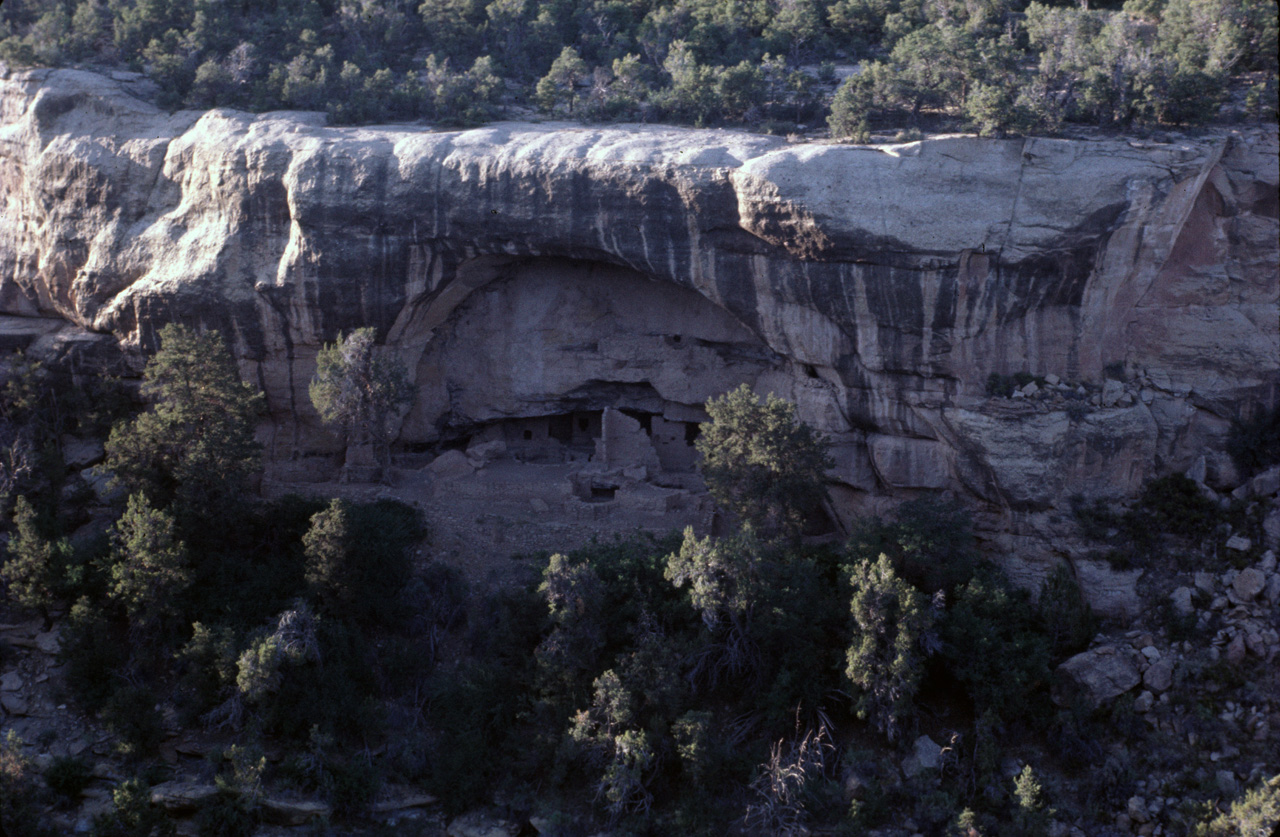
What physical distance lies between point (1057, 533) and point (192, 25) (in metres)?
23.3

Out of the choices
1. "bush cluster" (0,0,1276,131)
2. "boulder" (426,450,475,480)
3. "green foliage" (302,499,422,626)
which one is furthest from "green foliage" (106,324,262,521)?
"bush cluster" (0,0,1276,131)

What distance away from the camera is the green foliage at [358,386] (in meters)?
22.5

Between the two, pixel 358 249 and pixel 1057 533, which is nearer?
pixel 1057 533

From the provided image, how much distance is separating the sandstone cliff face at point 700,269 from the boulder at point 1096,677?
291 cm

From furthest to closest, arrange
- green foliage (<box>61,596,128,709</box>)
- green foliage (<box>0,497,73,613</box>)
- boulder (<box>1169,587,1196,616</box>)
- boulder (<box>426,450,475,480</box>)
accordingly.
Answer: boulder (<box>426,450,475,480</box>) < green foliage (<box>0,497,73,613</box>) < green foliage (<box>61,596,128,709</box>) < boulder (<box>1169,587,1196,616</box>)

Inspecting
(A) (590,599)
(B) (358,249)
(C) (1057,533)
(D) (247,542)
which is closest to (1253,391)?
(C) (1057,533)

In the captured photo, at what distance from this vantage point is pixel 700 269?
21.7 metres

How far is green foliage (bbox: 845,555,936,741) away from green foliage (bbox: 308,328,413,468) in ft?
32.3

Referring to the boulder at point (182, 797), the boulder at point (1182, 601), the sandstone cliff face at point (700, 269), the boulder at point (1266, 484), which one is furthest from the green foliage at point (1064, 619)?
the boulder at point (182, 797)

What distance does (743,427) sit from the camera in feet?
68.0

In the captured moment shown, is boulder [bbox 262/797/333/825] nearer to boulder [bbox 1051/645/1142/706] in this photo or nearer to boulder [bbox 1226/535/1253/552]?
boulder [bbox 1051/645/1142/706]

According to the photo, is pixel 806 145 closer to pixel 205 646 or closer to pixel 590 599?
pixel 590 599

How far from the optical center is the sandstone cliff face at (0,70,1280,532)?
19.8 m

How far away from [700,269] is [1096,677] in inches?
385
